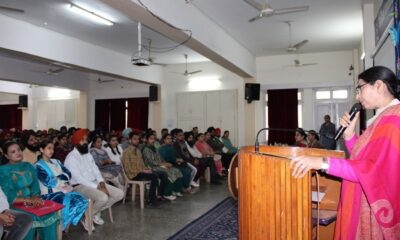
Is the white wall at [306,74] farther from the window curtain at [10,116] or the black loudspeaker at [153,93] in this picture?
the window curtain at [10,116]

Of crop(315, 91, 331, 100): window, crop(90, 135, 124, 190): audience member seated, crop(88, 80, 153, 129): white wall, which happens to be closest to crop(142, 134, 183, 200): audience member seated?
crop(90, 135, 124, 190): audience member seated

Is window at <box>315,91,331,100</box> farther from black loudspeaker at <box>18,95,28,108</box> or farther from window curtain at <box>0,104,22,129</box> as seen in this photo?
window curtain at <box>0,104,22,129</box>

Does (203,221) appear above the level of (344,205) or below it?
below

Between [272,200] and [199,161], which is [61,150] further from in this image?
[272,200]

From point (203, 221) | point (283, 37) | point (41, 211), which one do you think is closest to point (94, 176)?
point (41, 211)

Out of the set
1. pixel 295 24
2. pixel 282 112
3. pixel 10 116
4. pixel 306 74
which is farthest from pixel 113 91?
pixel 295 24

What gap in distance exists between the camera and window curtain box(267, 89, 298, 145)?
31.2 feet

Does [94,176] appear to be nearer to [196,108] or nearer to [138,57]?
[138,57]

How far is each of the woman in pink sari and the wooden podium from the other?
80 mm

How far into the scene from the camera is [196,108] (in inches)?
410

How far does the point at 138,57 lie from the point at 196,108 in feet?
17.4

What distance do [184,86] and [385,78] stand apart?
365 inches

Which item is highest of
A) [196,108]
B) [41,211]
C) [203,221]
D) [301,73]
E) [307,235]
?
[301,73]

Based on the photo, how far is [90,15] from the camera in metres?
5.63
